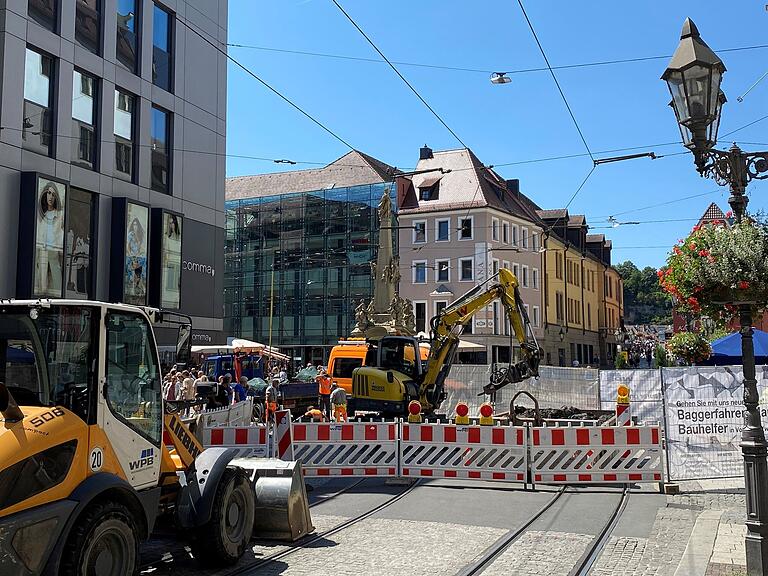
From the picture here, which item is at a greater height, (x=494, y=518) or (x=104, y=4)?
(x=104, y=4)

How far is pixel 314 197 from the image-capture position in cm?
5522

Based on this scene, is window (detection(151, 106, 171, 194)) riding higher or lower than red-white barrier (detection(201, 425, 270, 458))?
higher

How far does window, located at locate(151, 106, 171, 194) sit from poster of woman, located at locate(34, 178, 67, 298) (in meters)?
5.11

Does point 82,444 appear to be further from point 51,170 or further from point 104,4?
point 104,4

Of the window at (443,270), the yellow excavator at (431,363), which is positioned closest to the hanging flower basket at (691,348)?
the yellow excavator at (431,363)

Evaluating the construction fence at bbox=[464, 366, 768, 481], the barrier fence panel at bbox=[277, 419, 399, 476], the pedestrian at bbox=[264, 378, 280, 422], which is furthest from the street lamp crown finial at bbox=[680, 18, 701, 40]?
the pedestrian at bbox=[264, 378, 280, 422]

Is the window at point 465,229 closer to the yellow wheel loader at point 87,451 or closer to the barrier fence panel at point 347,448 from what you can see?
the barrier fence panel at point 347,448

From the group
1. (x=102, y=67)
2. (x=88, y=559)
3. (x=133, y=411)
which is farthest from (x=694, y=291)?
(x=102, y=67)

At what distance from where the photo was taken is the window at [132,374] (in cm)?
611

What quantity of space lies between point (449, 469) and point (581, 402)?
8.82 meters

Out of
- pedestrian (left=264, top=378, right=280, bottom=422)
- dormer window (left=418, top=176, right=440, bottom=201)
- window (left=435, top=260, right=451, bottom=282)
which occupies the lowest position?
pedestrian (left=264, top=378, right=280, bottom=422)

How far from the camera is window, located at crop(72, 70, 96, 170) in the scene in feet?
79.6

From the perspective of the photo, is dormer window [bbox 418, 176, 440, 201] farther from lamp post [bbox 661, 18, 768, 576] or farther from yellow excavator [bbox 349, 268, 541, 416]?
lamp post [bbox 661, 18, 768, 576]

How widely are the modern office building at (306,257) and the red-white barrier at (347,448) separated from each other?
39.1 m
